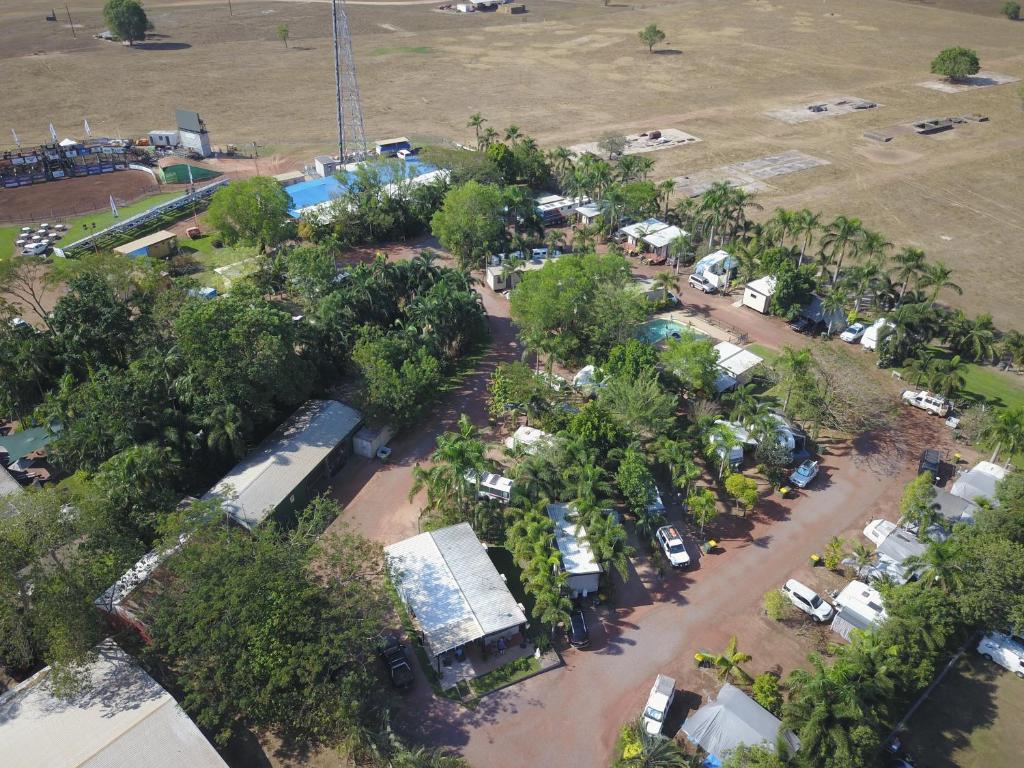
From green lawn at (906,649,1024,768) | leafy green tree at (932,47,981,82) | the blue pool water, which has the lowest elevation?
green lawn at (906,649,1024,768)

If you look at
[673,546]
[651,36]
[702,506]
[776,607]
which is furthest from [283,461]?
[651,36]

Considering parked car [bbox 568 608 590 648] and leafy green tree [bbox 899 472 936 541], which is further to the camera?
leafy green tree [bbox 899 472 936 541]

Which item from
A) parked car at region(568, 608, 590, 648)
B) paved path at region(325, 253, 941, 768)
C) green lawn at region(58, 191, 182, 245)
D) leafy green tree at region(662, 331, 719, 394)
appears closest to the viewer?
paved path at region(325, 253, 941, 768)

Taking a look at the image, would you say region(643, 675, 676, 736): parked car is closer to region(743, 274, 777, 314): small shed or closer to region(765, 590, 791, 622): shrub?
region(765, 590, 791, 622): shrub

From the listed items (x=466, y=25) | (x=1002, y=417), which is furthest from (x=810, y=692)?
(x=466, y=25)

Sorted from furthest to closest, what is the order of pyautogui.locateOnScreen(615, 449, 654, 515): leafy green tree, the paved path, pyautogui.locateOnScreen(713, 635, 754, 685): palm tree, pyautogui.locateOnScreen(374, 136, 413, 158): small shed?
1. pyautogui.locateOnScreen(374, 136, 413, 158): small shed
2. pyautogui.locateOnScreen(615, 449, 654, 515): leafy green tree
3. pyautogui.locateOnScreen(713, 635, 754, 685): palm tree
4. the paved path

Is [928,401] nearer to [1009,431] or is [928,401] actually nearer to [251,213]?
[1009,431]

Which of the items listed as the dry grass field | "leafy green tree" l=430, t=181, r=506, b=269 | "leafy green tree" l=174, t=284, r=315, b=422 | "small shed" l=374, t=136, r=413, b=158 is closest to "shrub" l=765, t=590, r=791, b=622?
"leafy green tree" l=174, t=284, r=315, b=422

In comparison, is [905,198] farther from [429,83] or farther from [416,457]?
[429,83]
